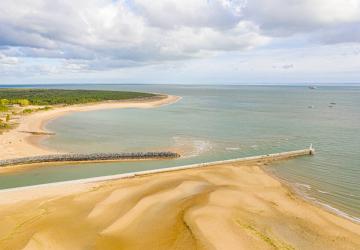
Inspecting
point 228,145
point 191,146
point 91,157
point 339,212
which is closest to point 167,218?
point 339,212

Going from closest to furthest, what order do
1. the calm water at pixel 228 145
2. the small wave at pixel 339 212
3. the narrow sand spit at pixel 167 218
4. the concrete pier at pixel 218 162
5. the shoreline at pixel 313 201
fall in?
the narrow sand spit at pixel 167 218 < the small wave at pixel 339 212 < the shoreline at pixel 313 201 < the concrete pier at pixel 218 162 < the calm water at pixel 228 145

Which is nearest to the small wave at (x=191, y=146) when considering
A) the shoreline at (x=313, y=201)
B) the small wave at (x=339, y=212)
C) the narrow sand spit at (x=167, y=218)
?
the shoreline at (x=313, y=201)

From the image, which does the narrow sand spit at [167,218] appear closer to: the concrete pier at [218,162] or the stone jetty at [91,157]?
the concrete pier at [218,162]

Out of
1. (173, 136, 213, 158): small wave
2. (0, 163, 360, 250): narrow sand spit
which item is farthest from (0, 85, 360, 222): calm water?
(0, 163, 360, 250): narrow sand spit

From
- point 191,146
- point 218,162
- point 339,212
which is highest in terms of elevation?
point 218,162

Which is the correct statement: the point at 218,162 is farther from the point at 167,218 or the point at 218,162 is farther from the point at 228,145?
the point at 167,218

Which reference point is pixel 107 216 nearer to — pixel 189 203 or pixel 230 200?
pixel 189 203

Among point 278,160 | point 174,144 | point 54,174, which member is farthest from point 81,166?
point 278,160

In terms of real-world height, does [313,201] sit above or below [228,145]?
below

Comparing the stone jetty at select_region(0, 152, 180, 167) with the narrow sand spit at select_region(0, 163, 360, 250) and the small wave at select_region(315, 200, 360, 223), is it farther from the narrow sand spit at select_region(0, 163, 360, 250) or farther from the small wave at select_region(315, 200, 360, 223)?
the small wave at select_region(315, 200, 360, 223)
